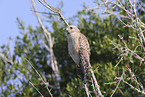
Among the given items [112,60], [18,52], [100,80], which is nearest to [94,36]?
[112,60]

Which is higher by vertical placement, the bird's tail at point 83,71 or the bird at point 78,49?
the bird at point 78,49

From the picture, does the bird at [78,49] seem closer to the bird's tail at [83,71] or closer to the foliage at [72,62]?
the bird's tail at [83,71]

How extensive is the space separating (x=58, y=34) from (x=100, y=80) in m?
3.14

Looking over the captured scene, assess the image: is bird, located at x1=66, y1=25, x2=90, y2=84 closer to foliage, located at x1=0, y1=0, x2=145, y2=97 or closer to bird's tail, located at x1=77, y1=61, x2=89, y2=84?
bird's tail, located at x1=77, y1=61, x2=89, y2=84

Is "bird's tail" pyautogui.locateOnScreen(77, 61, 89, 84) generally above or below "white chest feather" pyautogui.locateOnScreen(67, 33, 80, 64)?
below

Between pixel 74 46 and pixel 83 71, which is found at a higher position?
pixel 74 46

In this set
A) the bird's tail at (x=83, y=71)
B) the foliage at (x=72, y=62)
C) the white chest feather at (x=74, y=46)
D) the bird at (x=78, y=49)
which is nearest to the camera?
the bird's tail at (x=83, y=71)

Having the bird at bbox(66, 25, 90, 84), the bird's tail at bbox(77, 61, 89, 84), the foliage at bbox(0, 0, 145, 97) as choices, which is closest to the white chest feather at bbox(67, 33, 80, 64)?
the bird at bbox(66, 25, 90, 84)

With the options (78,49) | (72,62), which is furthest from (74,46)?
(72,62)

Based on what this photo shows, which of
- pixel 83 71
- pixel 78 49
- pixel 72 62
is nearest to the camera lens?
pixel 83 71

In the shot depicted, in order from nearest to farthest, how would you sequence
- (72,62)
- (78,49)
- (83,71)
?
(83,71) → (78,49) → (72,62)

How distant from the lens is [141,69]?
7.44m

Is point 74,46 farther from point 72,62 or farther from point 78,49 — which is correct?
point 72,62

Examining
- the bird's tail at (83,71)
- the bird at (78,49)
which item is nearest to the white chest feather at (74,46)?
the bird at (78,49)
